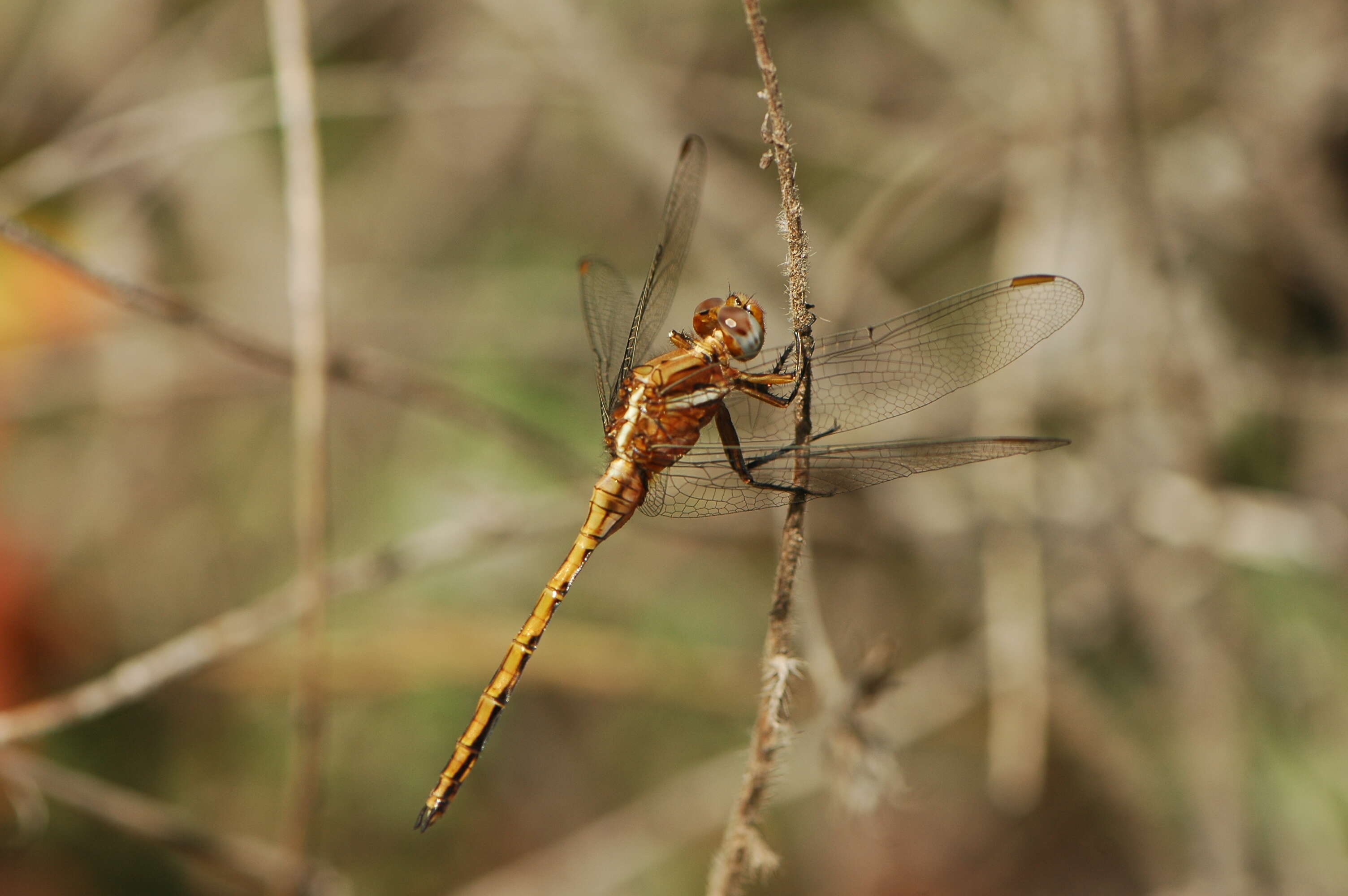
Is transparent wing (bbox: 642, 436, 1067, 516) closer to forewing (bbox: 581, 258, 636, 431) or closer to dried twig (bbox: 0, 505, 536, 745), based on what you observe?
forewing (bbox: 581, 258, 636, 431)

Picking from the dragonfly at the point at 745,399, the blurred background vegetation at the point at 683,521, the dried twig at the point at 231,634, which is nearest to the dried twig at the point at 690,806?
the blurred background vegetation at the point at 683,521

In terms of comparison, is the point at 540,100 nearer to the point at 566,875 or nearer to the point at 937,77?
the point at 937,77

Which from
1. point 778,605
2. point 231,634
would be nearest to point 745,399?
point 778,605

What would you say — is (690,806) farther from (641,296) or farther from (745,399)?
(641,296)

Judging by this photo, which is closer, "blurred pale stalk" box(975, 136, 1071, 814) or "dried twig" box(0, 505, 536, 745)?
"dried twig" box(0, 505, 536, 745)

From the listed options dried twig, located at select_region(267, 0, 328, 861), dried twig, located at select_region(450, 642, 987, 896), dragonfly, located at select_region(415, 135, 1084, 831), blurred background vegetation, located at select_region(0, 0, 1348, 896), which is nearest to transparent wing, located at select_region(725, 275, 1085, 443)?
dragonfly, located at select_region(415, 135, 1084, 831)

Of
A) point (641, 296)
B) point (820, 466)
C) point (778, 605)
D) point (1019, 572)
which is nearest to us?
point (778, 605)

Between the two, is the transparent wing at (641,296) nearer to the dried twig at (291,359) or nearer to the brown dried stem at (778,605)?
the dried twig at (291,359)
